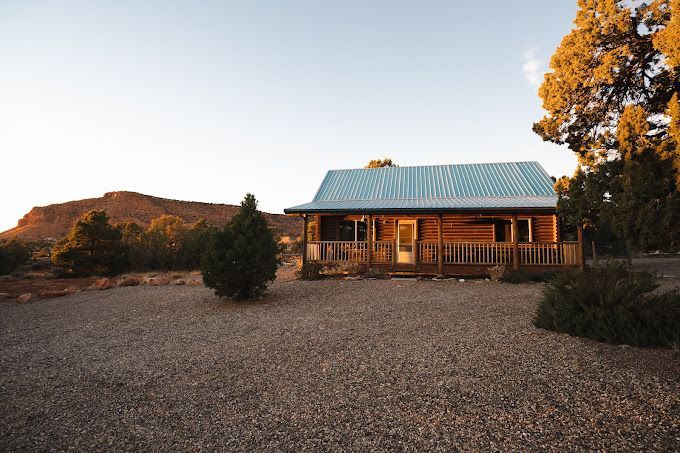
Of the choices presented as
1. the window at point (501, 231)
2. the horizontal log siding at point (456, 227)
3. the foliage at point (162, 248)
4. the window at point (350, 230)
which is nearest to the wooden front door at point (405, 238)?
the horizontal log siding at point (456, 227)

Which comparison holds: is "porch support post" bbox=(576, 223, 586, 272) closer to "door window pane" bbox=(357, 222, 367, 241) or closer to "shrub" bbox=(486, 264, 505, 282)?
"shrub" bbox=(486, 264, 505, 282)

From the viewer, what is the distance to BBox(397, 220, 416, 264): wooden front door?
Result: 16484mm

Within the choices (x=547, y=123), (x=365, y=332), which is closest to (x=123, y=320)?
(x=365, y=332)

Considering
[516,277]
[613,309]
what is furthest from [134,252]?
[613,309]

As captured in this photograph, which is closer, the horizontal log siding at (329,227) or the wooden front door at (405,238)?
the wooden front door at (405,238)

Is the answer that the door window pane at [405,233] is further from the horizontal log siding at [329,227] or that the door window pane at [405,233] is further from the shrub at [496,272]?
the shrub at [496,272]

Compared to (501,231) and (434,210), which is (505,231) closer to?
(501,231)

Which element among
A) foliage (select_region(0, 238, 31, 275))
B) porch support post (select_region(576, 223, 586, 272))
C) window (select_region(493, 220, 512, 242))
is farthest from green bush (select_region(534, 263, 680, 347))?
Answer: foliage (select_region(0, 238, 31, 275))

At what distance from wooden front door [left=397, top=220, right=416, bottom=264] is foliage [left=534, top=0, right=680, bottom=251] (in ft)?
31.7

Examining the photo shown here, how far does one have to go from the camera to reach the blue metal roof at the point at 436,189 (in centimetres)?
1402

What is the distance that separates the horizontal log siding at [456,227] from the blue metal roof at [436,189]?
39.8 inches

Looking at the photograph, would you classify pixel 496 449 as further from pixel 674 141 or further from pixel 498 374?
pixel 674 141

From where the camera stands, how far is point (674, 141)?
5.04 metres

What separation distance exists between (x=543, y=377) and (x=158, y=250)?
2266 centimetres
